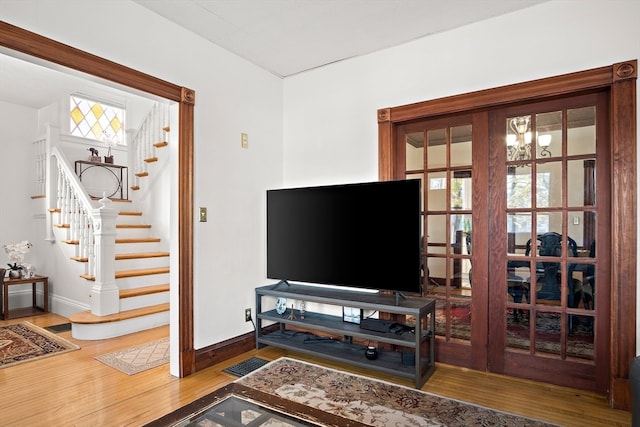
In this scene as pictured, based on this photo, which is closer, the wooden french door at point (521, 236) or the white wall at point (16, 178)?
the wooden french door at point (521, 236)

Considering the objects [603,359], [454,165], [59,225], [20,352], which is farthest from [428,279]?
[59,225]

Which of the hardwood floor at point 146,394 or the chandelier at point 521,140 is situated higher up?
the chandelier at point 521,140

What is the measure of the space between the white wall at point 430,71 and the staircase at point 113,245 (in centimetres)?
212

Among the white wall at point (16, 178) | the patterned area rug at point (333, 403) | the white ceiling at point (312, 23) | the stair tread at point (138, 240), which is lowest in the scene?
the patterned area rug at point (333, 403)

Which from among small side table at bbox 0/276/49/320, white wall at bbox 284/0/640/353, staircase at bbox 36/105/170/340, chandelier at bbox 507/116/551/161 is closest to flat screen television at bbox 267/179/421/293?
white wall at bbox 284/0/640/353

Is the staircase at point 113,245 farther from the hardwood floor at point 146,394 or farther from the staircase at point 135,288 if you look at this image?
the hardwood floor at point 146,394

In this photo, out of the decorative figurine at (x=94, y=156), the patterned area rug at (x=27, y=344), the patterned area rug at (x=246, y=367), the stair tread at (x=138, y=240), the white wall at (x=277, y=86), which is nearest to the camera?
the white wall at (x=277, y=86)

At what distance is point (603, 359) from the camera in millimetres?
2459

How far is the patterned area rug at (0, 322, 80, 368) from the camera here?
3.14 metres

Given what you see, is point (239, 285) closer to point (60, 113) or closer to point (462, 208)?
point (462, 208)

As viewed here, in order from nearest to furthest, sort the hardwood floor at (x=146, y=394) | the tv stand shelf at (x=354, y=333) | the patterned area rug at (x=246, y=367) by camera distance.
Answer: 1. the hardwood floor at (x=146, y=394)
2. the tv stand shelf at (x=354, y=333)
3. the patterned area rug at (x=246, y=367)

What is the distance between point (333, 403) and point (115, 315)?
8.89ft

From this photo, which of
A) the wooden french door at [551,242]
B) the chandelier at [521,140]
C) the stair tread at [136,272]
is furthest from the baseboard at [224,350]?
the chandelier at [521,140]

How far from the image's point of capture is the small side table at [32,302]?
4426mm
